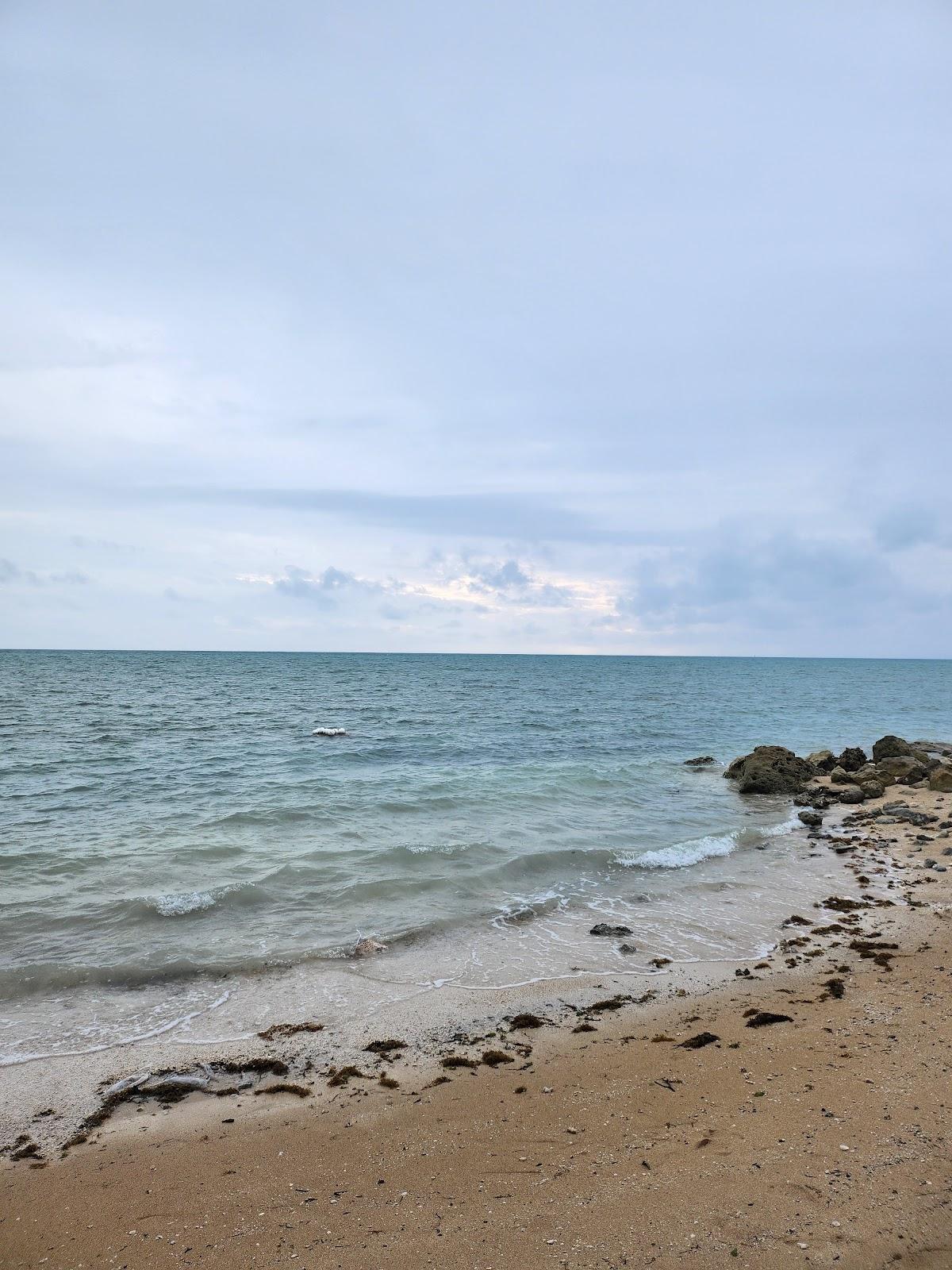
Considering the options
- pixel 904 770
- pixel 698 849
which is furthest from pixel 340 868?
pixel 904 770

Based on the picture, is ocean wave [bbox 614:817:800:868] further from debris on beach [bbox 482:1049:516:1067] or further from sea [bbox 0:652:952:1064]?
debris on beach [bbox 482:1049:516:1067]

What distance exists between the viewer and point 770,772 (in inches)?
957

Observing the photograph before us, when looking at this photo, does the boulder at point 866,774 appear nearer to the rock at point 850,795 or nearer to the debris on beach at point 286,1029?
the rock at point 850,795

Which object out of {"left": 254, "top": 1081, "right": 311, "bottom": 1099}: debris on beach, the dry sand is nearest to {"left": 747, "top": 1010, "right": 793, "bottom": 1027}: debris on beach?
the dry sand

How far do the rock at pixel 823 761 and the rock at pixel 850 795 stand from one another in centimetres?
386

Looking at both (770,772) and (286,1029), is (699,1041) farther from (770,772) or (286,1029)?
(770,772)

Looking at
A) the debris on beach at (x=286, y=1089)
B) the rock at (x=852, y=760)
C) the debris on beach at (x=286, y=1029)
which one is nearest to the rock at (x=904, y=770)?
the rock at (x=852, y=760)

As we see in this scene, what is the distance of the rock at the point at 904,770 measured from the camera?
80.1ft

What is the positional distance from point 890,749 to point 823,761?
8.93ft

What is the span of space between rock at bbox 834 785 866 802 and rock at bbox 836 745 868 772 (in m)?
3.29

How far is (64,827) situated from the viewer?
17000 mm

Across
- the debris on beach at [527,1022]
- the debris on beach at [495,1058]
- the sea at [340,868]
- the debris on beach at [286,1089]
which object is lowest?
the sea at [340,868]

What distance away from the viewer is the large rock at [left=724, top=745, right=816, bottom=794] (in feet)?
78.5

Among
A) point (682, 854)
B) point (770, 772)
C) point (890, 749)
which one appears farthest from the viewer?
point (890, 749)
